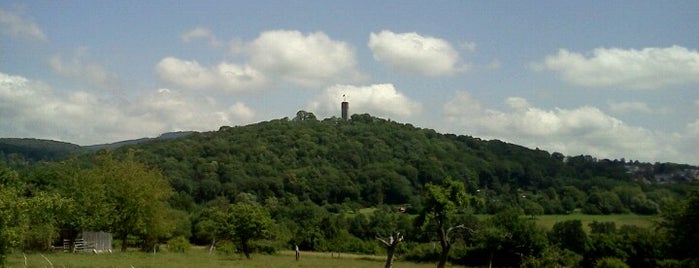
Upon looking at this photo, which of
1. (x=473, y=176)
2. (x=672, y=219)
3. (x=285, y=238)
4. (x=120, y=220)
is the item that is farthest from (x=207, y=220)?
(x=672, y=219)

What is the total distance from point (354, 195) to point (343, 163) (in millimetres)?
10922

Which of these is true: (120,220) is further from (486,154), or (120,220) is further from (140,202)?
(486,154)

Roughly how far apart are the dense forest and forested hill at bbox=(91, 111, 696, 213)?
33cm

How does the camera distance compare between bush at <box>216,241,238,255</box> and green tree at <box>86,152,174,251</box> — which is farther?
bush at <box>216,241,238,255</box>

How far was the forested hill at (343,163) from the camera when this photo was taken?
89375mm

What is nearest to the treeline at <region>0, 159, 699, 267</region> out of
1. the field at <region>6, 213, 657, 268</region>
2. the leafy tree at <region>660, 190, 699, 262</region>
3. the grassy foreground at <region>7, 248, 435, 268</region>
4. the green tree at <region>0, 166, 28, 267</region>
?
the leafy tree at <region>660, 190, 699, 262</region>

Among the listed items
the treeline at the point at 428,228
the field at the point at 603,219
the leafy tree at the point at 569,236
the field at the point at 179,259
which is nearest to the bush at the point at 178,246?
the treeline at the point at 428,228

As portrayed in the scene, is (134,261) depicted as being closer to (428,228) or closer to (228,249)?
(428,228)

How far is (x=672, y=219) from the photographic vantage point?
2889cm

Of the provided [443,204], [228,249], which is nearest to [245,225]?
[228,249]

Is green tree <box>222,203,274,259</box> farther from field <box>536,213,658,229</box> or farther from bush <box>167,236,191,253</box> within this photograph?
field <box>536,213,658,229</box>

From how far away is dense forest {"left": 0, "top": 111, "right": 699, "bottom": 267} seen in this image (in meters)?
30.8

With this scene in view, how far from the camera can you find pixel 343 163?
370 feet

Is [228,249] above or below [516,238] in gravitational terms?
below
